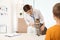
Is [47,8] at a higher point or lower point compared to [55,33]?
higher

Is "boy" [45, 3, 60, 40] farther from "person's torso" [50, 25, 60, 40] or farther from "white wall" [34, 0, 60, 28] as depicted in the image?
"white wall" [34, 0, 60, 28]

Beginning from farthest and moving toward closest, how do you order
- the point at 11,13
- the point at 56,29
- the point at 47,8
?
the point at 11,13
the point at 47,8
the point at 56,29

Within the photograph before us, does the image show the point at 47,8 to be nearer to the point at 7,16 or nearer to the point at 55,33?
the point at 7,16

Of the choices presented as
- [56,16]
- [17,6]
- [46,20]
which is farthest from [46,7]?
[56,16]

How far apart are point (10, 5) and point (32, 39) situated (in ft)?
3.54

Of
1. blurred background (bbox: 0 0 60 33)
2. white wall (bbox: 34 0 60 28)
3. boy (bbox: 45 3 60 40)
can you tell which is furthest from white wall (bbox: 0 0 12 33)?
boy (bbox: 45 3 60 40)

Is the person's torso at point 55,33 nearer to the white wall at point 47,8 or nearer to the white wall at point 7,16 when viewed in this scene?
the white wall at point 47,8

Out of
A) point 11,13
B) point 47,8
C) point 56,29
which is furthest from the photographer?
point 11,13

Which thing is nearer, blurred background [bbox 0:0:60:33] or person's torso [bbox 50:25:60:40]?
person's torso [bbox 50:25:60:40]

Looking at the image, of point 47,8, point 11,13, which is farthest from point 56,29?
point 11,13

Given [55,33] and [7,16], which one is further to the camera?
[7,16]

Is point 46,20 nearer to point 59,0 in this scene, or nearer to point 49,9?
point 49,9

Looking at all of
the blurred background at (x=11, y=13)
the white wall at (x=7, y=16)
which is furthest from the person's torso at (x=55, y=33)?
the white wall at (x=7, y=16)

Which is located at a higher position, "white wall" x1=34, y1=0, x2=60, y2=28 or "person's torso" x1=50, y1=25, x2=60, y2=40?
"white wall" x1=34, y1=0, x2=60, y2=28
